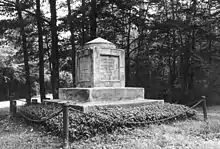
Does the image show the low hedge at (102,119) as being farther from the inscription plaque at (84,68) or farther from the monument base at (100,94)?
the inscription plaque at (84,68)

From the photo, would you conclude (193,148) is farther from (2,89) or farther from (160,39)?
(2,89)

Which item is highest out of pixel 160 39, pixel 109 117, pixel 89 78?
pixel 160 39

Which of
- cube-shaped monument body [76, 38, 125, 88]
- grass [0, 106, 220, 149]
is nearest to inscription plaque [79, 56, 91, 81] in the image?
cube-shaped monument body [76, 38, 125, 88]

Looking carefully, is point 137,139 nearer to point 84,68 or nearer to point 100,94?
point 100,94

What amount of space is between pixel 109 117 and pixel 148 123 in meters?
1.51

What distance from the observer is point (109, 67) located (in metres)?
9.49

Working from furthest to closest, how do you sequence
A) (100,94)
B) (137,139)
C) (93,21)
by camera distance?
(93,21) < (100,94) < (137,139)

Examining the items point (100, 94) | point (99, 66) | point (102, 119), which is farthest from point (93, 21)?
point (102, 119)

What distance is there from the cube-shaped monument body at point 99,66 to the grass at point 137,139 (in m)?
2.73

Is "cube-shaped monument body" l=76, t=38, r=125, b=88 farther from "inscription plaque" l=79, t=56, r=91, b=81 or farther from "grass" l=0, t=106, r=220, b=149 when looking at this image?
"grass" l=0, t=106, r=220, b=149

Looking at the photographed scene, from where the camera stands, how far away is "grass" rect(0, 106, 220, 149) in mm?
5559

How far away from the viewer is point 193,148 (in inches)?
211

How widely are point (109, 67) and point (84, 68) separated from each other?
1.01 metres

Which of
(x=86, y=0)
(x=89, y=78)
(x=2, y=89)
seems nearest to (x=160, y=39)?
(x=86, y=0)
